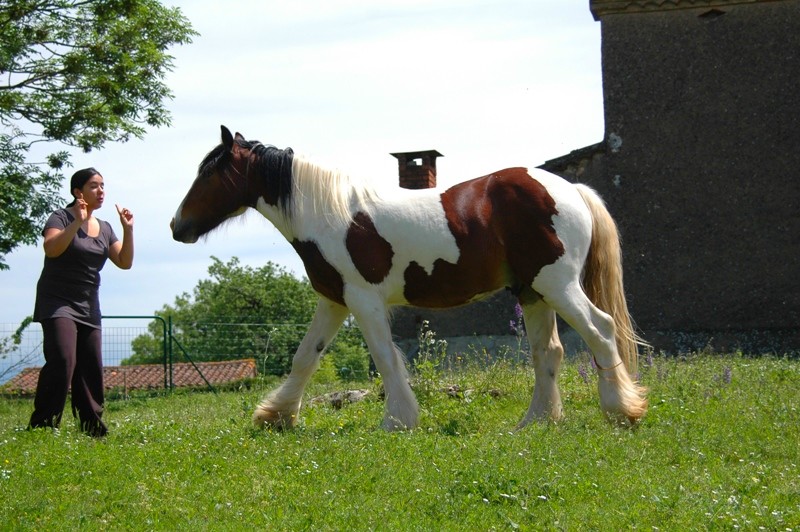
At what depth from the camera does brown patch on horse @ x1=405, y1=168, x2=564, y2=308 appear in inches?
290

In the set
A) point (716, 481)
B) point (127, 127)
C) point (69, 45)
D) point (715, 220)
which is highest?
point (69, 45)

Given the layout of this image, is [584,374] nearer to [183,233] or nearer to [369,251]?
[369,251]

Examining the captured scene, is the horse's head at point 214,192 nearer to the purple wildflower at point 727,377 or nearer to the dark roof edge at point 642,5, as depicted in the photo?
the purple wildflower at point 727,377

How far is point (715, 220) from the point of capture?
14812mm

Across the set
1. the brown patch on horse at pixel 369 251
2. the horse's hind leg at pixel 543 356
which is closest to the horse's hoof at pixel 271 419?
the brown patch on horse at pixel 369 251

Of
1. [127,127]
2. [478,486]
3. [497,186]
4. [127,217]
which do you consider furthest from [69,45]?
[478,486]

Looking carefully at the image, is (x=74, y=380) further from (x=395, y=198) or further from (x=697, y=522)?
(x=697, y=522)

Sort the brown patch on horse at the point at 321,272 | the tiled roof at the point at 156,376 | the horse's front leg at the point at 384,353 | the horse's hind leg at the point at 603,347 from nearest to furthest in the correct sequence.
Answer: the horse's hind leg at the point at 603,347, the horse's front leg at the point at 384,353, the brown patch on horse at the point at 321,272, the tiled roof at the point at 156,376

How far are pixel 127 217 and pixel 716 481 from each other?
467cm

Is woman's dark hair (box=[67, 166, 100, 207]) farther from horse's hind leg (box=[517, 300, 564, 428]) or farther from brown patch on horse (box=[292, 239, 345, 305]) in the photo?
horse's hind leg (box=[517, 300, 564, 428])

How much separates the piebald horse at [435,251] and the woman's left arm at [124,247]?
40 centimetres

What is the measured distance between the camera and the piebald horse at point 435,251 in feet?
24.0

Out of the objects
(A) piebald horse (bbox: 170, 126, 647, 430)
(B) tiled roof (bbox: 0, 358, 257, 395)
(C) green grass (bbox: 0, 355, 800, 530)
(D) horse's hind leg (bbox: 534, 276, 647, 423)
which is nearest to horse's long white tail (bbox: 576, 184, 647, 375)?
(A) piebald horse (bbox: 170, 126, 647, 430)

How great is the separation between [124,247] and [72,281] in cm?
51
